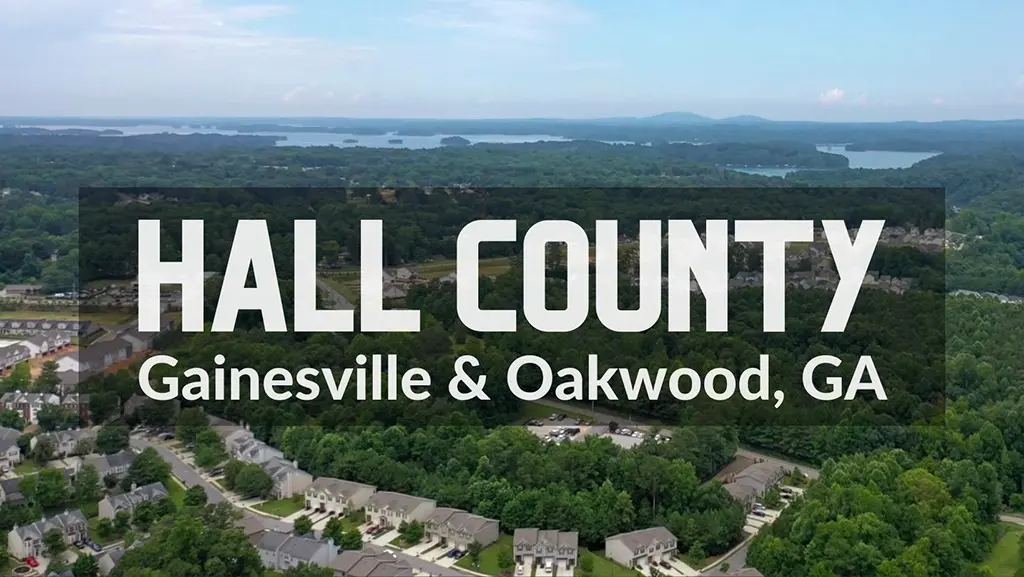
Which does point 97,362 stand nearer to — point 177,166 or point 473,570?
point 473,570

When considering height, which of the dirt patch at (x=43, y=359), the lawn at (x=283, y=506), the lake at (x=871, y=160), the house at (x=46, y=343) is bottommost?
the lawn at (x=283, y=506)

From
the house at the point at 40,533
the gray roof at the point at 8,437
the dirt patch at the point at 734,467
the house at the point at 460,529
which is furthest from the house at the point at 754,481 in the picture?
the gray roof at the point at 8,437

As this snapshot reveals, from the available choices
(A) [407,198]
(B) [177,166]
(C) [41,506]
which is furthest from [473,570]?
(B) [177,166]

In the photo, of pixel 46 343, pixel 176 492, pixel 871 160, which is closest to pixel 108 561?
pixel 176 492

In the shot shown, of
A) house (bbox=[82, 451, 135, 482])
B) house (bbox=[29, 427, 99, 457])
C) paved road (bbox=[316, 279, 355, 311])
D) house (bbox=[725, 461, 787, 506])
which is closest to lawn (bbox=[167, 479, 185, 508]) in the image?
house (bbox=[82, 451, 135, 482])

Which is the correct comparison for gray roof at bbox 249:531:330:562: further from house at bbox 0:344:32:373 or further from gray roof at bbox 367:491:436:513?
house at bbox 0:344:32:373

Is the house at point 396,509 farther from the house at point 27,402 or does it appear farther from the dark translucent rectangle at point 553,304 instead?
the house at point 27,402
